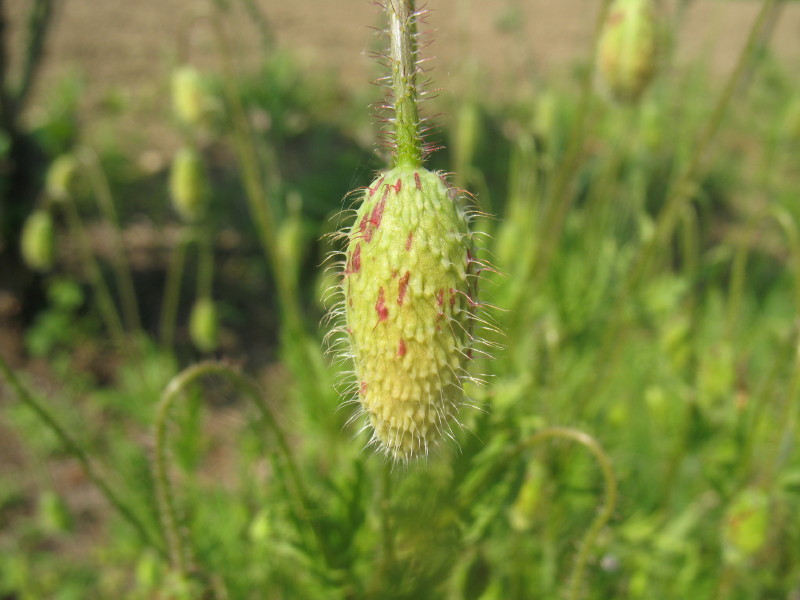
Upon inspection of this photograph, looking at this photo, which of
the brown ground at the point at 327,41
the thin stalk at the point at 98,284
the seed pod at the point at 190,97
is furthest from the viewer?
the brown ground at the point at 327,41

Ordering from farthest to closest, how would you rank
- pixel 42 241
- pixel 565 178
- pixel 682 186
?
pixel 42 241, pixel 565 178, pixel 682 186

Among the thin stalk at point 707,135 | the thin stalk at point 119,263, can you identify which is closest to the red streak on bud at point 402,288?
the thin stalk at point 707,135

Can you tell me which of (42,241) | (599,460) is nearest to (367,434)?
(599,460)

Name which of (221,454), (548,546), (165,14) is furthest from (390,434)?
(165,14)

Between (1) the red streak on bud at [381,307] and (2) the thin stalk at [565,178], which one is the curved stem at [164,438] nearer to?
(1) the red streak on bud at [381,307]

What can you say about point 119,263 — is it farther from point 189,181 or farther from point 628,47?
point 628,47

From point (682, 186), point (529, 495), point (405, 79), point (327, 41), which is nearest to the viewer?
point (405, 79)

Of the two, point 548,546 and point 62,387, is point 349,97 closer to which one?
point 62,387
